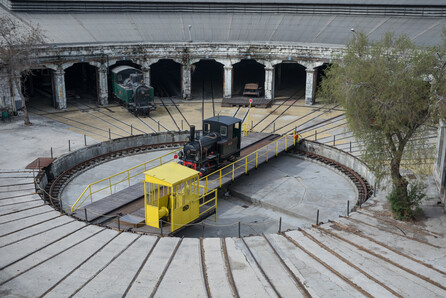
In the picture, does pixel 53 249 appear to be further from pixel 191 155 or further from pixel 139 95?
pixel 139 95

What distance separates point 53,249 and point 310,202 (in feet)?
36.9

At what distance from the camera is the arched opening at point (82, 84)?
121 feet

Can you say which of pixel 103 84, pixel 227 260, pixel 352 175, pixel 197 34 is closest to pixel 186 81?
pixel 197 34

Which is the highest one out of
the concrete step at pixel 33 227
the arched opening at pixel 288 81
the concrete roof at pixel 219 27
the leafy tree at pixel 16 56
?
the concrete roof at pixel 219 27

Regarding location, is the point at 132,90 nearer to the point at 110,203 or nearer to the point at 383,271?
the point at 110,203

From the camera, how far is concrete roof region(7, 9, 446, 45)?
3416 cm

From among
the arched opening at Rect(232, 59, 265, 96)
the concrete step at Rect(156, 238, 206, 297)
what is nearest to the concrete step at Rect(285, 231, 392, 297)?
the concrete step at Rect(156, 238, 206, 297)

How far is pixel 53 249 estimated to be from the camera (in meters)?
14.6

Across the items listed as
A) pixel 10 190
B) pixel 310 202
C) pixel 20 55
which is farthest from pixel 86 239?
pixel 20 55

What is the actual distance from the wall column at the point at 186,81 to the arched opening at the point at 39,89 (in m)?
9.61

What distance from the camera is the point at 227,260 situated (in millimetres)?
14070

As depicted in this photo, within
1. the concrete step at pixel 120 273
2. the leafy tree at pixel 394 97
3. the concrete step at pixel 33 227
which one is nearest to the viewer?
the concrete step at pixel 120 273

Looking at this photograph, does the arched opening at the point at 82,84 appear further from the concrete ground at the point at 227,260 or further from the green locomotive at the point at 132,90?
the concrete ground at the point at 227,260

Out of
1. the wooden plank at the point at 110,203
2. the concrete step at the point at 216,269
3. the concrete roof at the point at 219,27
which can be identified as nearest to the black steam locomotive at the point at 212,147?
the wooden plank at the point at 110,203
